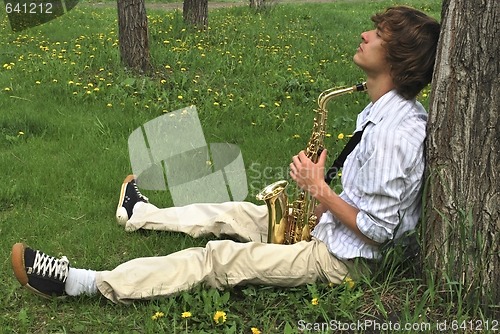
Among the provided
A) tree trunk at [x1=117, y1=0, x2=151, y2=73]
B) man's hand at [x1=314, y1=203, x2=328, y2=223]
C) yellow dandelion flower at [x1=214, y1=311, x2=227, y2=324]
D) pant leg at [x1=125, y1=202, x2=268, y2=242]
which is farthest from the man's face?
tree trunk at [x1=117, y1=0, x2=151, y2=73]

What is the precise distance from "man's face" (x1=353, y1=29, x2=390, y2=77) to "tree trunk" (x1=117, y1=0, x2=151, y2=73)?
432 cm

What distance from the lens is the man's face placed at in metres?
2.69

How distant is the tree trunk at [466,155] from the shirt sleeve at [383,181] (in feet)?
0.39

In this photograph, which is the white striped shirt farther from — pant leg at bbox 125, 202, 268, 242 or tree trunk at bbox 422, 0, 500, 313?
pant leg at bbox 125, 202, 268, 242

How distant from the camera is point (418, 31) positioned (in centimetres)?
262

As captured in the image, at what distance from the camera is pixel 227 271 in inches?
111

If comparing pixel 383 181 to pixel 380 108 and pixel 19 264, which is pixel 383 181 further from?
pixel 19 264

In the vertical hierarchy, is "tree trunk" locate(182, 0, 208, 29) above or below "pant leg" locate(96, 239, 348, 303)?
above

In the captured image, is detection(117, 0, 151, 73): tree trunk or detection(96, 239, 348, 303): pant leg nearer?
detection(96, 239, 348, 303): pant leg

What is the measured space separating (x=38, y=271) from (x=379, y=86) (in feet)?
6.03

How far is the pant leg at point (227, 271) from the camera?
278cm

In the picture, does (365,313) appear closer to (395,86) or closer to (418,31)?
(395,86)

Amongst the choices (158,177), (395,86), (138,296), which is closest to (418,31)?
(395,86)

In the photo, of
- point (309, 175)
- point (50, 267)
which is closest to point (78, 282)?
point (50, 267)
